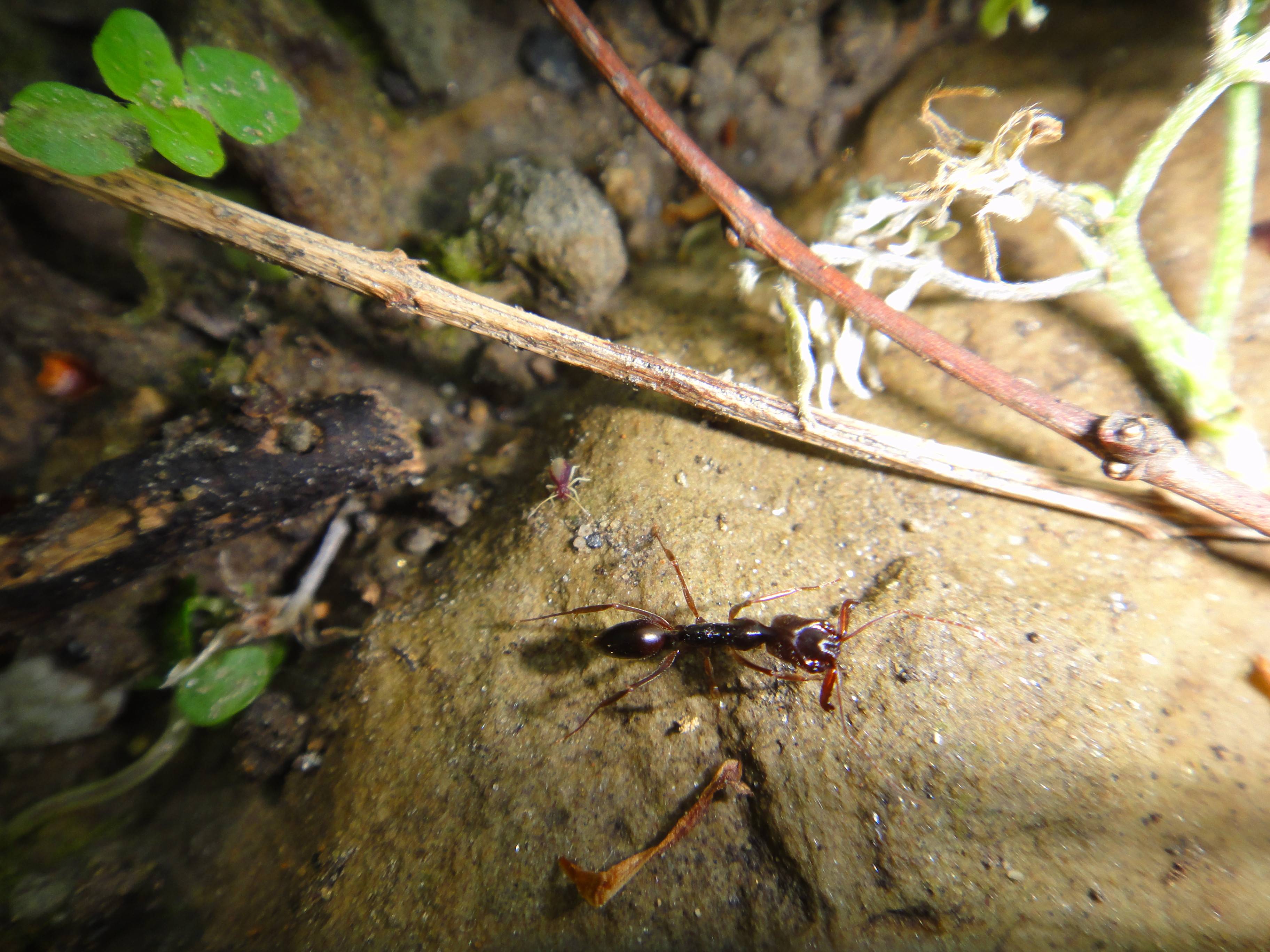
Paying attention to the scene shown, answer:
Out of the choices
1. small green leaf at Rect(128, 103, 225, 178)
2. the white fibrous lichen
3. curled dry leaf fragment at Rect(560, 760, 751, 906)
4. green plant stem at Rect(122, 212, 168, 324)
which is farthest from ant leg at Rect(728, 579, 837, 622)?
green plant stem at Rect(122, 212, 168, 324)

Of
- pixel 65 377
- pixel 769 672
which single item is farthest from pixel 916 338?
pixel 65 377

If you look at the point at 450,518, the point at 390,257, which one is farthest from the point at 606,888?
the point at 390,257

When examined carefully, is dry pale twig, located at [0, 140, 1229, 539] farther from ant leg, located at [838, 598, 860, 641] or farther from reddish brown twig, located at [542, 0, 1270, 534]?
ant leg, located at [838, 598, 860, 641]

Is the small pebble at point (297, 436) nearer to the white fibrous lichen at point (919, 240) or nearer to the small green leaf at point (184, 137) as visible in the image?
the small green leaf at point (184, 137)

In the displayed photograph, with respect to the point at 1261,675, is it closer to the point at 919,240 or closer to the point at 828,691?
the point at 828,691

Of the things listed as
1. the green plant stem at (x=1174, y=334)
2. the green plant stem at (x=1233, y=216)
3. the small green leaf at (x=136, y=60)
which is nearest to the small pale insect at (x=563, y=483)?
the small green leaf at (x=136, y=60)

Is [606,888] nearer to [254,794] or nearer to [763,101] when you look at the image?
[254,794]
